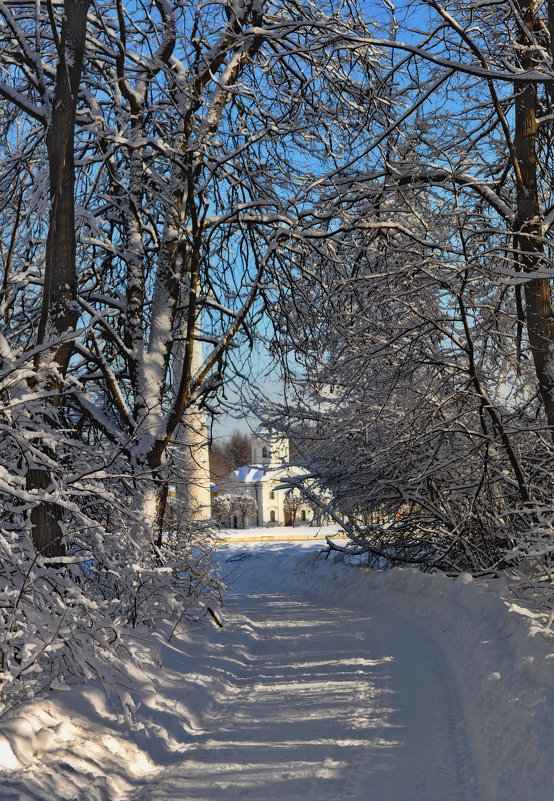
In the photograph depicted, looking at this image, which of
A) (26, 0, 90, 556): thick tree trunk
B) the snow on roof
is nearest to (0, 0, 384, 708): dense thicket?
(26, 0, 90, 556): thick tree trunk

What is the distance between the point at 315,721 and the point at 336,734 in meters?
0.37

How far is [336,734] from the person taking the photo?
17.7 feet

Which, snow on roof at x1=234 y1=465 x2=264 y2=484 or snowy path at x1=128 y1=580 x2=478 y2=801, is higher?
snow on roof at x1=234 y1=465 x2=264 y2=484

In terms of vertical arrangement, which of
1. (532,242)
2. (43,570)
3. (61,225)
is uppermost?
(532,242)

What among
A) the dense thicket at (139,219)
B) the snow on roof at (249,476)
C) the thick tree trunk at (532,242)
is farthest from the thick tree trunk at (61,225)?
the snow on roof at (249,476)

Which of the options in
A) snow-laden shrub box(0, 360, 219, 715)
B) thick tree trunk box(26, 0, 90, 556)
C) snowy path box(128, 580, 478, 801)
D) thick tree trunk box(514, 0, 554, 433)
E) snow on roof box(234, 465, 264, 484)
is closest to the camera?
snow-laden shrub box(0, 360, 219, 715)

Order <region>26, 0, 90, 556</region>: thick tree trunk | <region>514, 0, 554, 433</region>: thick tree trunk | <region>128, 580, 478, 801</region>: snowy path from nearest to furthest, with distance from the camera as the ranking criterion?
<region>128, 580, 478, 801</region>: snowy path
<region>26, 0, 90, 556</region>: thick tree trunk
<region>514, 0, 554, 433</region>: thick tree trunk

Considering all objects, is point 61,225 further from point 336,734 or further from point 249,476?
point 249,476

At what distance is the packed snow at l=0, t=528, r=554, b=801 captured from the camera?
14.1ft

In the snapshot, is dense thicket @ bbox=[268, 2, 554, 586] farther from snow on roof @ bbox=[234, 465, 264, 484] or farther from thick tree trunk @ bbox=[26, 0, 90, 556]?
snow on roof @ bbox=[234, 465, 264, 484]

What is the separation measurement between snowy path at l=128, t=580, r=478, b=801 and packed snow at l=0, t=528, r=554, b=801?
2cm

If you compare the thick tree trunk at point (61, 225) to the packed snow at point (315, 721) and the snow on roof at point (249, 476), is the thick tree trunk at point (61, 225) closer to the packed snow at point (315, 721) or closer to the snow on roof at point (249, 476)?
the packed snow at point (315, 721)

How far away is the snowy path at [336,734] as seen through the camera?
14.5ft

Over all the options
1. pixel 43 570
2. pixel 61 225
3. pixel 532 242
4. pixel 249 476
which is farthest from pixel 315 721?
pixel 249 476
